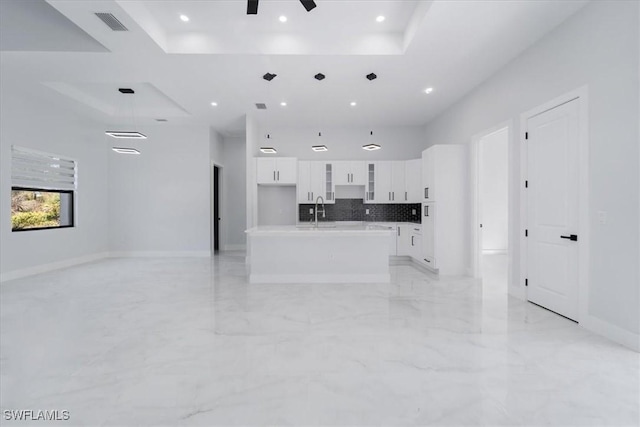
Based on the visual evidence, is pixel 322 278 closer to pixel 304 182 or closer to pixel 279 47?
pixel 304 182

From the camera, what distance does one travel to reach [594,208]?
309cm

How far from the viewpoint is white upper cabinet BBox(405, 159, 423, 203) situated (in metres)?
7.14

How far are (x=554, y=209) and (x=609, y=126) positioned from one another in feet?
3.43

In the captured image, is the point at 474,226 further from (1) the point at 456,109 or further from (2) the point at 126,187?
(2) the point at 126,187

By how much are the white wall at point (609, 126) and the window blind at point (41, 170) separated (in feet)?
27.4

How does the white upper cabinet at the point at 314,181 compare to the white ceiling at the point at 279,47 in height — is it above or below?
below

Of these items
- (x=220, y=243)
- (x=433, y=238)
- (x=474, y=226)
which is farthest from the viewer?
(x=220, y=243)

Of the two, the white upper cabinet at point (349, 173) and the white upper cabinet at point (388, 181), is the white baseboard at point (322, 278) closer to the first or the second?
the white upper cabinet at point (388, 181)

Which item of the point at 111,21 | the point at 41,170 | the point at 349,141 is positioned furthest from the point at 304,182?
the point at 41,170

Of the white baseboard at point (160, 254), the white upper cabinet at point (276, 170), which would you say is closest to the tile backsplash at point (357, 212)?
the white upper cabinet at point (276, 170)

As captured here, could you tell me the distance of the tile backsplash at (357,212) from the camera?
25.7 ft

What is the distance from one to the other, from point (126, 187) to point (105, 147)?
Answer: 1.12m

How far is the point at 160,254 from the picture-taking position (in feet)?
26.0

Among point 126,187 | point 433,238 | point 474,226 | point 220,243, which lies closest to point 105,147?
point 126,187
